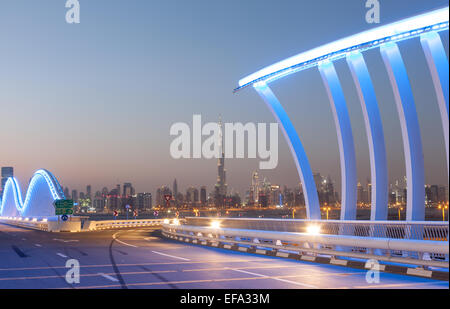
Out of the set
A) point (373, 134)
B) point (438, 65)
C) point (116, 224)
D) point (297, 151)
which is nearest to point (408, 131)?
point (373, 134)

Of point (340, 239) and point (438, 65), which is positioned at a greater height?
point (438, 65)

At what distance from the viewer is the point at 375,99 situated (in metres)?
19.9

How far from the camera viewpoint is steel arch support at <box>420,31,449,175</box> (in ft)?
52.4

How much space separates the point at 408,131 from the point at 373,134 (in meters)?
1.88

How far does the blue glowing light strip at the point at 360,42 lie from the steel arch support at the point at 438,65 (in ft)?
1.27

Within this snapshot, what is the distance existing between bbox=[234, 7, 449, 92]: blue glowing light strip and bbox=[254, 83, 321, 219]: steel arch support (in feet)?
2.48

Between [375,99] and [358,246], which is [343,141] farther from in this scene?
[358,246]

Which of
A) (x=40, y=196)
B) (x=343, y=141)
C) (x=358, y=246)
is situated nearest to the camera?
(x=358, y=246)

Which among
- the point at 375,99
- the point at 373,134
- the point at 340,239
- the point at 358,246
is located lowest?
the point at 358,246

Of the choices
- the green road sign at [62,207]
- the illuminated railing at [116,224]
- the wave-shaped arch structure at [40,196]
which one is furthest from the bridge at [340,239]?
the wave-shaped arch structure at [40,196]

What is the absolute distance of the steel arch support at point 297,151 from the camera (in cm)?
2383

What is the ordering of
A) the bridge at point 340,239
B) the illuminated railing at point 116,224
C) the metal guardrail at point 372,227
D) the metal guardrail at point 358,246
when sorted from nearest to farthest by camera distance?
the bridge at point 340,239 < the metal guardrail at point 358,246 < the metal guardrail at point 372,227 < the illuminated railing at point 116,224

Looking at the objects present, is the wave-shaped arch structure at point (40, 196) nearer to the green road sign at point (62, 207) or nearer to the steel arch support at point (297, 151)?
the green road sign at point (62, 207)

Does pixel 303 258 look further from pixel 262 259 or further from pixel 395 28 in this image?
pixel 395 28
